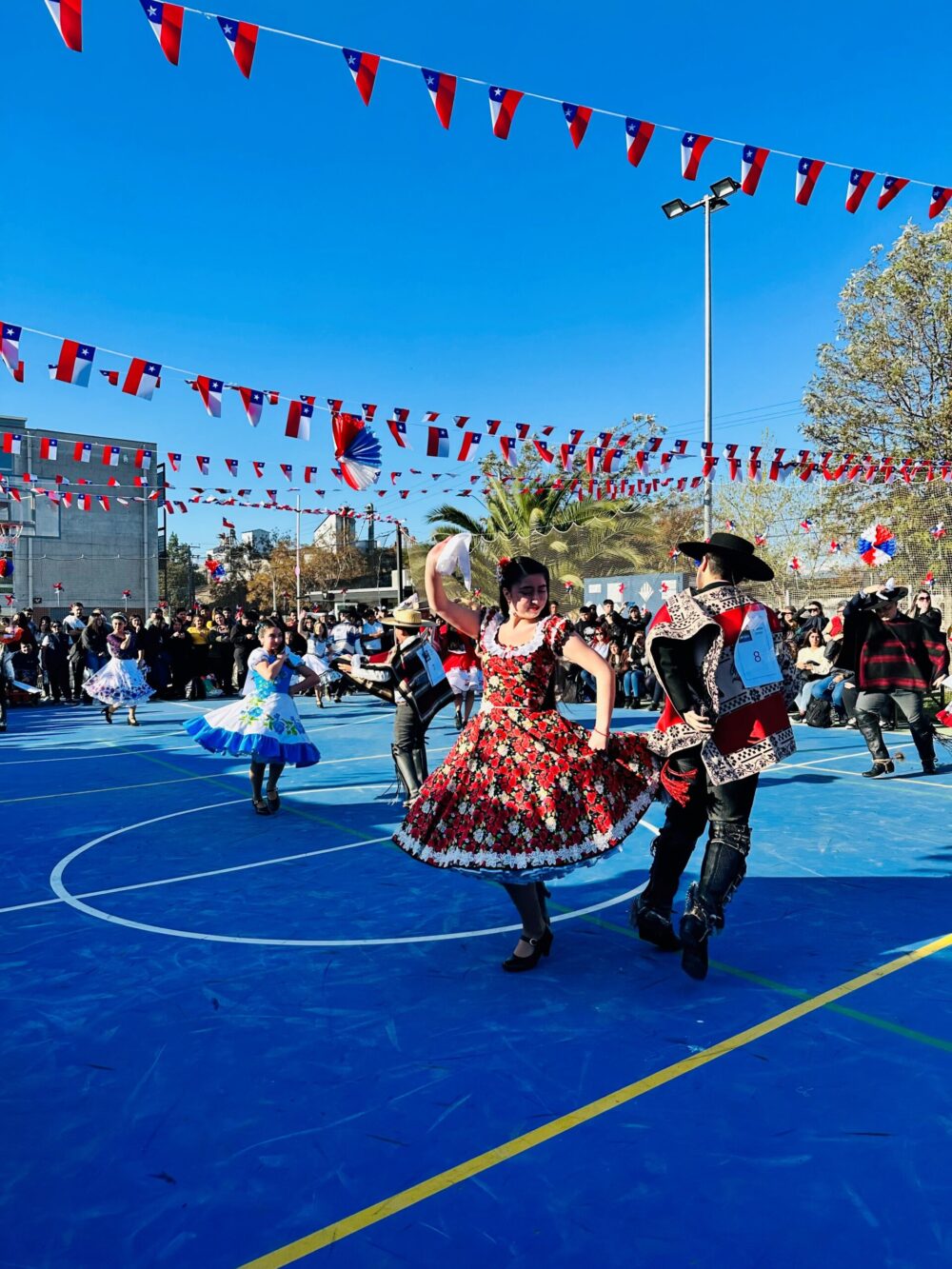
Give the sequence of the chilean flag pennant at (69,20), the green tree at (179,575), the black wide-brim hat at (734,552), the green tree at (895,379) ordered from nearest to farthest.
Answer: the black wide-brim hat at (734,552)
the chilean flag pennant at (69,20)
the green tree at (895,379)
the green tree at (179,575)

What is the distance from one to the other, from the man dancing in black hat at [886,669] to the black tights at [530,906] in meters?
5.84

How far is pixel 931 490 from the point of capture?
22500 mm

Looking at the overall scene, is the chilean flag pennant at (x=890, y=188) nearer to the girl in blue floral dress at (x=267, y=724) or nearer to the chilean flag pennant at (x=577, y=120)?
the chilean flag pennant at (x=577, y=120)

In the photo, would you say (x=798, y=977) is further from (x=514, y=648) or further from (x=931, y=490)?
(x=931, y=490)

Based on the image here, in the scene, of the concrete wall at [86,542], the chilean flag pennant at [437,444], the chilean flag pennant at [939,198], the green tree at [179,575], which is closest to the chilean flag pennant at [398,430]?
the chilean flag pennant at [437,444]

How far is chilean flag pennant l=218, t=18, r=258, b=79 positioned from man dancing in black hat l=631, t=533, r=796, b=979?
531 centimetres

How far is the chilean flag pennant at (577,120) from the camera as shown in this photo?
7.67 m

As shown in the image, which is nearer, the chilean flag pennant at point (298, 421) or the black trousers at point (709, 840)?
the black trousers at point (709, 840)

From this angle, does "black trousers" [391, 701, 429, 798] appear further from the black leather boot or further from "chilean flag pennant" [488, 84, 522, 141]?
"chilean flag pennant" [488, 84, 522, 141]

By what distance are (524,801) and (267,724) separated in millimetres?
4278

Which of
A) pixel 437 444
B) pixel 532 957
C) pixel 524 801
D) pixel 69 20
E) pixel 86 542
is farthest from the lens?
pixel 86 542

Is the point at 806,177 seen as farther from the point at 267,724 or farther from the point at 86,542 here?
the point at 86,542

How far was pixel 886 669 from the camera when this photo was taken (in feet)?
29.3

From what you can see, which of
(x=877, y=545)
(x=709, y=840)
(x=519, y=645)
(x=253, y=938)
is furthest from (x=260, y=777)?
(x=877, y=545)
